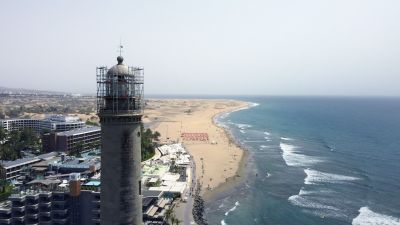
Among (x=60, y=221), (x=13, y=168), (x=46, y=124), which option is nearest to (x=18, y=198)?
(x=60, y=221)

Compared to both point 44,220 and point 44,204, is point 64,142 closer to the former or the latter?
point 44,220

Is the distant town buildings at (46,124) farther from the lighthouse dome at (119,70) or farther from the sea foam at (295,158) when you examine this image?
the lighthouse dome at (119,70)

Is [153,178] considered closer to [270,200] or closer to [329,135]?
[270,200]

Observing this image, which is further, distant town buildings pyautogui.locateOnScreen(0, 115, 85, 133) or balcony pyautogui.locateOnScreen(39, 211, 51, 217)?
distant town buildings pyautogui.locateOnScreen(0, 115, 85, 133)

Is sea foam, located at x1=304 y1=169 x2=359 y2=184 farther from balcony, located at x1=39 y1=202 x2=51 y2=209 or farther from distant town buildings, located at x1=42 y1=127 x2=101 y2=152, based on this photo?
distant town buildings, located at x1=42 y1=127 x2=101 y2=152

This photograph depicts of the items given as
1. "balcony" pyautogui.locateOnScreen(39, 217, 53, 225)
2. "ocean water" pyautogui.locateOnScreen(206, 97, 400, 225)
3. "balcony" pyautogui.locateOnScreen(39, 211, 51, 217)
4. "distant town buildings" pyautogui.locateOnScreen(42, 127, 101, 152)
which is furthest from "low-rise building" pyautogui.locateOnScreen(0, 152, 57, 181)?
"ocean water" pyautogui.locateOnScreen(206, 97, 400, 225)

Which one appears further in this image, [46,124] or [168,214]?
[46,124]

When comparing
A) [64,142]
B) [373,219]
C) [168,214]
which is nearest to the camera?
[168,214]
